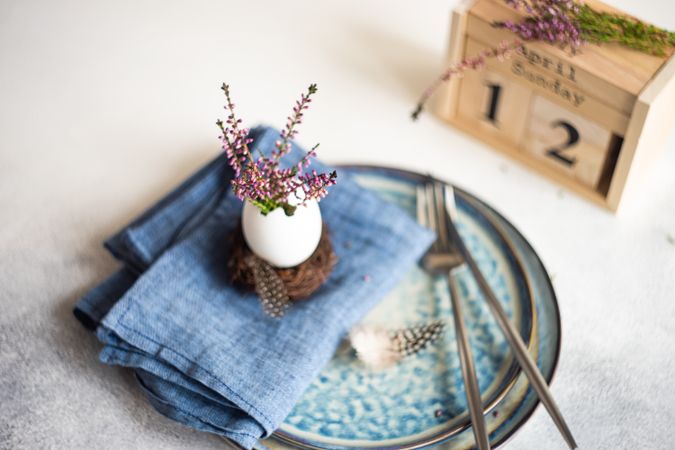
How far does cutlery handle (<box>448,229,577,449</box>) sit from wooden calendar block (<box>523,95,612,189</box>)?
0.17 m

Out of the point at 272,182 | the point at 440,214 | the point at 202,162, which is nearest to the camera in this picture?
the point at 272,182

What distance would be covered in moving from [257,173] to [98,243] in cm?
32

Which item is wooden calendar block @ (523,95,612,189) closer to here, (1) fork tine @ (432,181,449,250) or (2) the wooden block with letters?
(2) the wooden block with letters

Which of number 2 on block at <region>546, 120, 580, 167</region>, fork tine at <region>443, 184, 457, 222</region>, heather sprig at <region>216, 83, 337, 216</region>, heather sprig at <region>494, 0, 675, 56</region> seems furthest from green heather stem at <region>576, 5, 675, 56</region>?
heather sprig at <region>216, 83, 337, 216</region>

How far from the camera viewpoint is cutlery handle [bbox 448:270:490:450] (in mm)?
747

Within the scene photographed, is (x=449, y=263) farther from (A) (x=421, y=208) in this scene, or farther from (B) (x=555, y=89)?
(B) (x=555, y=89)

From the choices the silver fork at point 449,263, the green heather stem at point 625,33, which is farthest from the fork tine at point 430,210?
the green heather stem at point 625,33

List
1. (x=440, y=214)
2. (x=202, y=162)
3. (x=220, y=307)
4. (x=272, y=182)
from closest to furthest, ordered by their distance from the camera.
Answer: (x=272, y=182) → (x=220, y=307) → (x=440, y=214) → (x=202, y=162)

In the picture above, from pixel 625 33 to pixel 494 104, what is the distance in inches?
6.9

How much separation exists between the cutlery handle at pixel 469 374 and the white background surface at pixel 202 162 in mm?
60

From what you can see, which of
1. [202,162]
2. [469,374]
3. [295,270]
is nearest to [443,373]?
[469,374]

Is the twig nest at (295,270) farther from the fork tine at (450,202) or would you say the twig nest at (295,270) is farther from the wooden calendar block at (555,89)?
the wooden calendar block at (555,89)

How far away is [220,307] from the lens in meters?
0.83

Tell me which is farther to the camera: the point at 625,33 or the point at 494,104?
the point at 494,104
